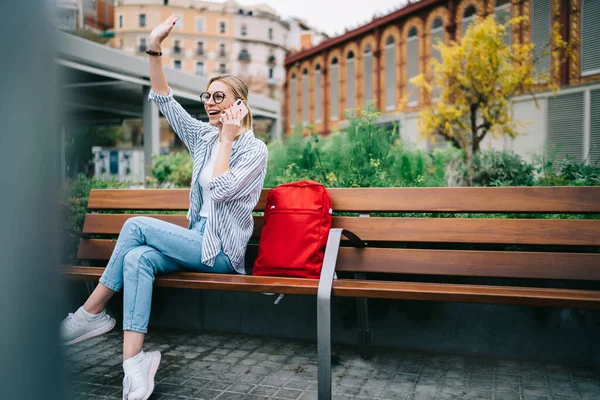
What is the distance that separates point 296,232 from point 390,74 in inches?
1109

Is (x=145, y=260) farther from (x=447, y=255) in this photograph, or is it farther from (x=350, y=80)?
(x=350, y=80)

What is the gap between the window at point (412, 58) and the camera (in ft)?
91.9

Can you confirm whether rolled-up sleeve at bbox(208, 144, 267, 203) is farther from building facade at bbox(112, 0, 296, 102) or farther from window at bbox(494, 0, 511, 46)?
building facade at bbox(112, 0, 296, 102)

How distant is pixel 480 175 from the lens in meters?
9.14

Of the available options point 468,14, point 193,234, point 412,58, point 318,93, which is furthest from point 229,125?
point 318,93

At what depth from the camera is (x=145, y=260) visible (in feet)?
9.35

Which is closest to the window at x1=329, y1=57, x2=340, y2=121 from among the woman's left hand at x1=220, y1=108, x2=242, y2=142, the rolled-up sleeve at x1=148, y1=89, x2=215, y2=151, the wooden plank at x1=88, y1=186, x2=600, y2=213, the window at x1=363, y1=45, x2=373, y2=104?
the window at x1=363, y1=45, x2=373, y2=104

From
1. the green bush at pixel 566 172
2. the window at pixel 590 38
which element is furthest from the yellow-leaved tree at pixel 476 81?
the green bush at pixel 566 172

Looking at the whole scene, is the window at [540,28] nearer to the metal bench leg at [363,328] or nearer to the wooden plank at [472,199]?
the wooden plank at [472,199]

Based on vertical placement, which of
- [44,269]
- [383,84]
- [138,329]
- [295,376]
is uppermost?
[383,84]

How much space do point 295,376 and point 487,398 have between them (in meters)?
1.05

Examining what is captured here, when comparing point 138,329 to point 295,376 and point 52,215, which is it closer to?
point 295,376

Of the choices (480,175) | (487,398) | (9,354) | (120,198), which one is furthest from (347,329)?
(480,175)

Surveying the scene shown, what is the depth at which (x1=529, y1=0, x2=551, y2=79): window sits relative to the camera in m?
19.2
